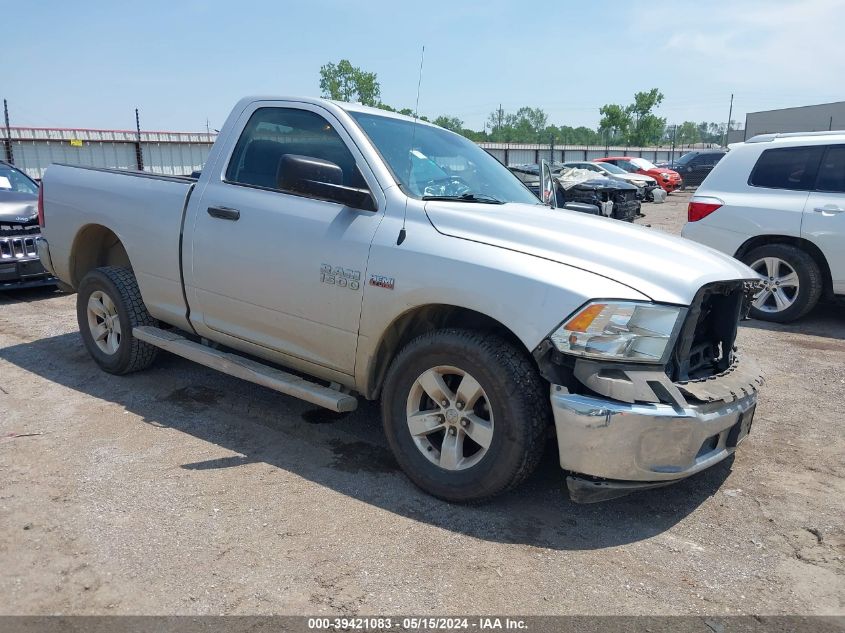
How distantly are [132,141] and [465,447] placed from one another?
1915cm

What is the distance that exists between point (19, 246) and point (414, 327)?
235 inches

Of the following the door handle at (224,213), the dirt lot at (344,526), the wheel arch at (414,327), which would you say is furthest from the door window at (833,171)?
the door handle at (224,213)

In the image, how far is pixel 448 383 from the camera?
3553 millimetres

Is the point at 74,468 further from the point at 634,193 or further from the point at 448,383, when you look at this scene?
the point at 634,193

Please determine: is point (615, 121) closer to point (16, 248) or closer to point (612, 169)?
point (612, 169)

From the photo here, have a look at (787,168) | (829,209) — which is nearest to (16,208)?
(787,168)

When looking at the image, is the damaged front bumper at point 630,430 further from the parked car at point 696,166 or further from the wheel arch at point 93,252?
the parked car at point 696,166

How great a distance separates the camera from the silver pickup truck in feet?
10.0

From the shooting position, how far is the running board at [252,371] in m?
3.78

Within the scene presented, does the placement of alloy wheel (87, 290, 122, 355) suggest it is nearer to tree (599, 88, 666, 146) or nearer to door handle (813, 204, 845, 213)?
door handle (813, 204, 845, 213)

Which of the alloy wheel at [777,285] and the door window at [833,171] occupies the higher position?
the door window at [833,171]

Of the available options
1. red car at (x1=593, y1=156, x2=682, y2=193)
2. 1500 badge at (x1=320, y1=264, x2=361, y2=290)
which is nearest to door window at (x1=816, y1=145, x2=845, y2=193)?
1500 badge at (x1=320, y1=264, x2=361, y2=290)

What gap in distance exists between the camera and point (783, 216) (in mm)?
7285

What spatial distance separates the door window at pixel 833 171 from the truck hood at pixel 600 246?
14.4 ft
